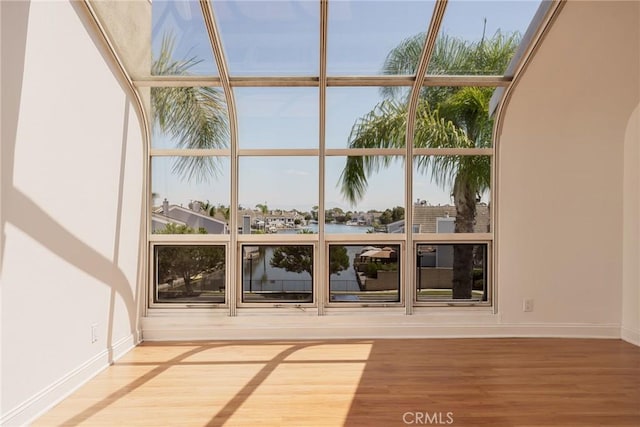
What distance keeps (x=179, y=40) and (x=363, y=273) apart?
117 inches

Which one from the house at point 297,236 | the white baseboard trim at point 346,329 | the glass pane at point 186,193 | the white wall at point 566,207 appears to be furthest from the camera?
the glass pane at point 186,193

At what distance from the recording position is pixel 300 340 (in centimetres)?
451

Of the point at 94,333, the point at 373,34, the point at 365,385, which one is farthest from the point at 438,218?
the point at 94,333

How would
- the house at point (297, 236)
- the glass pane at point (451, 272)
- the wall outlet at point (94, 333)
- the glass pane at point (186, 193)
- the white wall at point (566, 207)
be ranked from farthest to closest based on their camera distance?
the glass pane at point (451, 272) → the glass pane at point (186, 193) → the white wall at point (566, 207) → the wall outlet at point (94, 333) → the house at point (297, 236)

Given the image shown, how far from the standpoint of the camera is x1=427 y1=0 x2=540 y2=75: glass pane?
380 centimetres

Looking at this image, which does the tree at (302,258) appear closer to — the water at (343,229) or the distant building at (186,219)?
the water at (343,229)

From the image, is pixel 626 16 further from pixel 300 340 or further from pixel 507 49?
pixel 300 340

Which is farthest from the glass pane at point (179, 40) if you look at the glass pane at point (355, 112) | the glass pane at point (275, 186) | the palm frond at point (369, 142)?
the palm frond at point (369, 142)

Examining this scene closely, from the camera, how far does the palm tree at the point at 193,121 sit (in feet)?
14.8

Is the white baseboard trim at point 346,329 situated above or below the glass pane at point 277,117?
below

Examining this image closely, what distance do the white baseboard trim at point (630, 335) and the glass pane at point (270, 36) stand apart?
4.08 meters

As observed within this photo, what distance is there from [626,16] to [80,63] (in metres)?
4.51

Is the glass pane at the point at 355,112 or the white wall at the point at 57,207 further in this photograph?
the glass pane at the point at 355,112

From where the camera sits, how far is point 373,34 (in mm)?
3986
